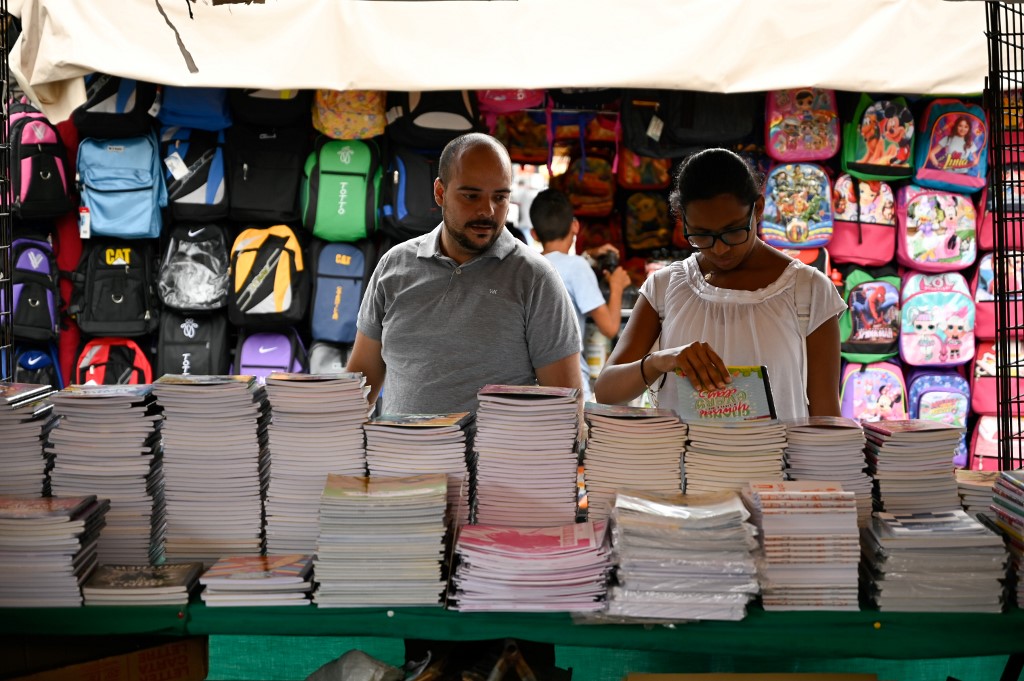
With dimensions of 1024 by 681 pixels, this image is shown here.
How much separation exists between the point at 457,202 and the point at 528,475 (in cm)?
106

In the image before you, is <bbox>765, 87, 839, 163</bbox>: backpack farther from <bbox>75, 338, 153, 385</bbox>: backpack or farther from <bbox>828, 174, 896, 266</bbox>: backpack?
<bbox>75, 338, 153, 385</bbox>: backpack

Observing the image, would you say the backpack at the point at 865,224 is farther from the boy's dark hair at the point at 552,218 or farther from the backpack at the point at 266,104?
the backpack at the point at 266,104

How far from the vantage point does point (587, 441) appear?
2.19 m

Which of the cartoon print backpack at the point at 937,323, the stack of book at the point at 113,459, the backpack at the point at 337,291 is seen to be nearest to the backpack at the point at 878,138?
the cartoon print backpack at the point at 937,323

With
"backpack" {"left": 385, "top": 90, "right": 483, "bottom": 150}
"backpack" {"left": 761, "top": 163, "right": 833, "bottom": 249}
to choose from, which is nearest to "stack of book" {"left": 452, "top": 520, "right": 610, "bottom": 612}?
"backpack" {"left": 385, "top": 90, "right": 483, "bottom": 150}

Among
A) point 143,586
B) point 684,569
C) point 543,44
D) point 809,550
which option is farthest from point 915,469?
point 543,44

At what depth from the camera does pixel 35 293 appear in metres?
5.20

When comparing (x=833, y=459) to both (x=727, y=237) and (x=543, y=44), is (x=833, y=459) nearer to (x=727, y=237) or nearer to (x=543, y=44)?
(x=727, y=237)

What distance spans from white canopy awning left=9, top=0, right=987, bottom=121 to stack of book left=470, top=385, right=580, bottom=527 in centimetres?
252

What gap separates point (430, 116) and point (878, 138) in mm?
2364

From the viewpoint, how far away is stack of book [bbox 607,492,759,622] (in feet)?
6.37

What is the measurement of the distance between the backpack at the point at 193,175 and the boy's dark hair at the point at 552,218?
1.69 metres

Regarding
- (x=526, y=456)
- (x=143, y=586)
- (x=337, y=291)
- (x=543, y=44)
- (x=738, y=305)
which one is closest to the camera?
(x=143, y=586)

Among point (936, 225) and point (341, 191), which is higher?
point (341, 191)
